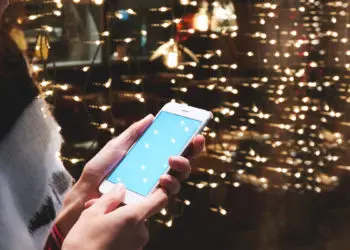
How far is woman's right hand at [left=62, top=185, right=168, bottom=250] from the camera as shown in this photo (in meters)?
0.65

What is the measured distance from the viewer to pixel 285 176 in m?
3.02

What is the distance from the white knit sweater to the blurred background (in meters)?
1.93

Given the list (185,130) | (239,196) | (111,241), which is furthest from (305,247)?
(111,241)

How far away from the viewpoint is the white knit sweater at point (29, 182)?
0.58 m

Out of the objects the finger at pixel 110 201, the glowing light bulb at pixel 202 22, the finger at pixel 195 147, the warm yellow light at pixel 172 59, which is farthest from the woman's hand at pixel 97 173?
the glowing light bulb at pixel 202 22

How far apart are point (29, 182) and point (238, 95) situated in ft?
8.81

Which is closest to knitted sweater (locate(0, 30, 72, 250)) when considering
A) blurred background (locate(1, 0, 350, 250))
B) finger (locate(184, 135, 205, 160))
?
finger (locate(184, 135, 205, 160))

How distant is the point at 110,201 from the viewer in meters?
0.72

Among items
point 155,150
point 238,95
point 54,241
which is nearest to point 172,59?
point 238,95

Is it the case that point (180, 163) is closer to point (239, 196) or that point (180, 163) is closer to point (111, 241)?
point (111, 241)

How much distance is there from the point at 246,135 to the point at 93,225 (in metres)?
2.53

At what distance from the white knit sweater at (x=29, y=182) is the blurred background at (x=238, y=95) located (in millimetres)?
1926

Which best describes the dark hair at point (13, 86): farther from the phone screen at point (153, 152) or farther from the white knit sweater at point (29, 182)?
the phone screen at point (153, 152)

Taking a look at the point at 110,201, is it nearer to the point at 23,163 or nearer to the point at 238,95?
the point at 23,163
